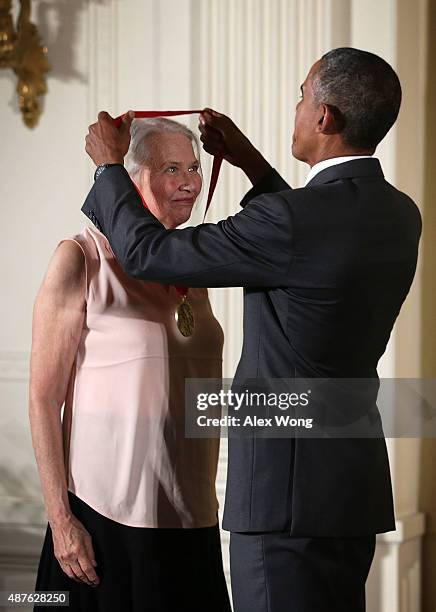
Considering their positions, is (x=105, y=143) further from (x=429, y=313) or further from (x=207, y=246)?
(x=429, y=313)

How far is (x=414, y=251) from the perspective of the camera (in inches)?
77.3

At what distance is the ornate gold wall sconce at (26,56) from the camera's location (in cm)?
381

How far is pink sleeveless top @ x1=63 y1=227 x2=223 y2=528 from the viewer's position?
210cm

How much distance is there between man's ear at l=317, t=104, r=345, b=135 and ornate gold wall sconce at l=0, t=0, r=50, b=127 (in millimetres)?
2170

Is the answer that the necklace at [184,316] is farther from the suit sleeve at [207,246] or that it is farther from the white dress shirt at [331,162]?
the white dress shirt at [331,162]

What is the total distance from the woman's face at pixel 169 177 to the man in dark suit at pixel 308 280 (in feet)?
1.02

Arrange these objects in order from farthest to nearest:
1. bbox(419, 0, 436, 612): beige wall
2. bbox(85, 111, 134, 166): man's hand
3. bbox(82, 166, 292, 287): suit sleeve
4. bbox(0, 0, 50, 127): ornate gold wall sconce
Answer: bbox(0, 0, 50, 127): ornate gold wall sconce < bbox(419, 0, 436, 612): beige wall < bbox(85, 111, 134, 166): man's hand < bbox(82, 166, 292, 287): suit sleeve

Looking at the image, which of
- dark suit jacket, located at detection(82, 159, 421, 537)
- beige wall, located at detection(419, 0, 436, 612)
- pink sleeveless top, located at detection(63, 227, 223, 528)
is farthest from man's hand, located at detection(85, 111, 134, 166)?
beige wall, located at detection(419, 0, 436, 612)

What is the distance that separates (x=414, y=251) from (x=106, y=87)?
2.07 meters

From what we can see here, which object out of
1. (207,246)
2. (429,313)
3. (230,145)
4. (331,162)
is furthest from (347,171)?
(429,313)

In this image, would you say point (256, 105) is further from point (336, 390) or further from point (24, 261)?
point (336, 390)

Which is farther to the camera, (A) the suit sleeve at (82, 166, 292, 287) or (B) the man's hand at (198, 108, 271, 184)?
(B) the man's hand at (198, 108, 271, 184)

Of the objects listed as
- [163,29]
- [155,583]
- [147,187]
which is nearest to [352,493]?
[155,583]

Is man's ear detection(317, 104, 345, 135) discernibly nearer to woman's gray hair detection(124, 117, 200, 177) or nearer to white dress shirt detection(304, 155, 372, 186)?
white dress shirt detection(304, 155, 372, 186)
